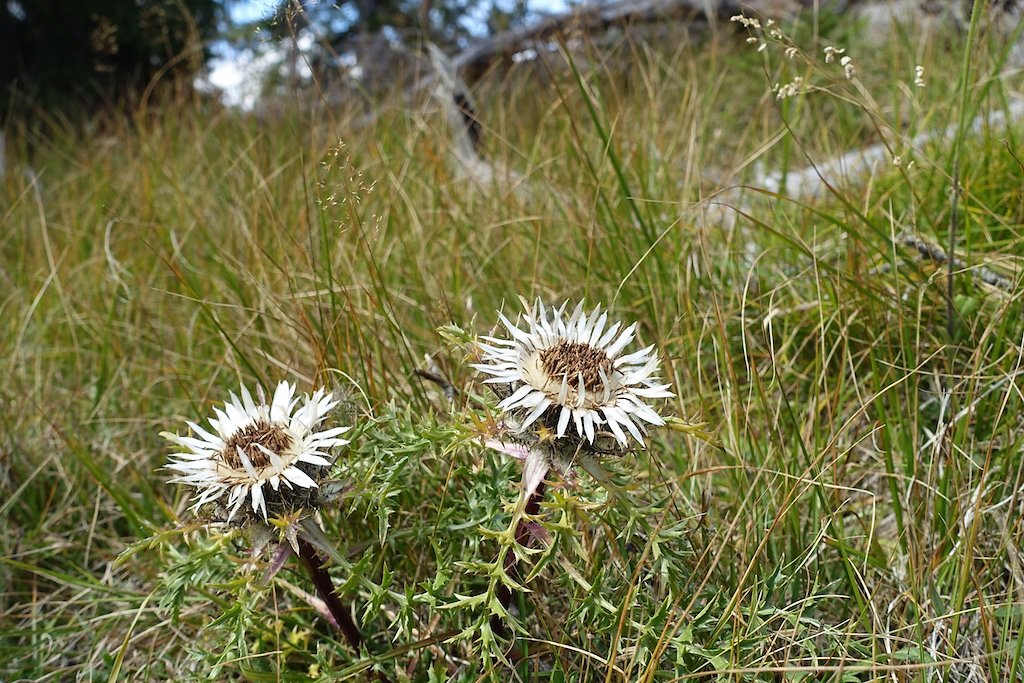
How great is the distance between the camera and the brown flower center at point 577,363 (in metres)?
1.00

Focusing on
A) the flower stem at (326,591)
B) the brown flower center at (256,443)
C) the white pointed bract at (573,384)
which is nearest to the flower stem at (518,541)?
the white pointed bract at (573,384)

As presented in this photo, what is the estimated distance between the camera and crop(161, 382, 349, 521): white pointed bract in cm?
104

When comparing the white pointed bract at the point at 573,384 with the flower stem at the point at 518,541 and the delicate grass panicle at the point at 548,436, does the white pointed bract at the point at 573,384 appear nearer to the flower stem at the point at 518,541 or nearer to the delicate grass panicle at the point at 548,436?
the delicate grass panicle at the point at 548,436

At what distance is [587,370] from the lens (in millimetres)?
998

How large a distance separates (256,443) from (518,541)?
1.27 ft

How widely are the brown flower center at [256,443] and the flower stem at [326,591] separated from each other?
0.13m

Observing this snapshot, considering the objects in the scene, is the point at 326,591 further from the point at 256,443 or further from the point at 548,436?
the point at 548,436

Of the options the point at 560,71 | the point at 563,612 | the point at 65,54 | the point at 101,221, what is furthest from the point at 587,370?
the point at 65,54

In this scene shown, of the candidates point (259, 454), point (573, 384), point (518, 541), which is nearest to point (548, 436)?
point (573, 384)

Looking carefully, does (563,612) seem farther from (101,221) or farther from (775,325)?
(101,221)

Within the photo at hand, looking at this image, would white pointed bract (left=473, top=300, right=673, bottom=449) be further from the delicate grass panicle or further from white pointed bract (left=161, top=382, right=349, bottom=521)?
white pointed bract (left=161, top=382, right=349, bottom=521)

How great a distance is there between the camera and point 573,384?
1.00 m

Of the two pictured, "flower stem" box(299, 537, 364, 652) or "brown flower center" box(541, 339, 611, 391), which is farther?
"flower stem" box(299, 537, 364, 652)

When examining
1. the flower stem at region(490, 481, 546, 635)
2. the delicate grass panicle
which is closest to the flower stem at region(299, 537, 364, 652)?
the delicate grass panicle
